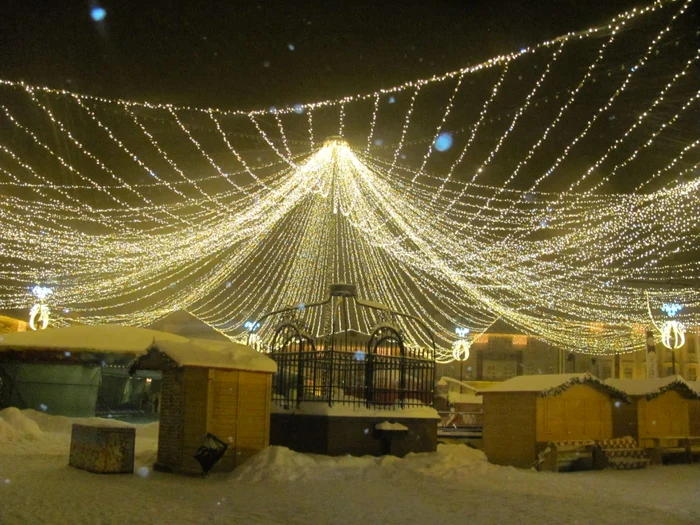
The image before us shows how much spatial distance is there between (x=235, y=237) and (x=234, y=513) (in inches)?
476

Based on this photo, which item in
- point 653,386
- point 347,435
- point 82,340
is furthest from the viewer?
point 82,340

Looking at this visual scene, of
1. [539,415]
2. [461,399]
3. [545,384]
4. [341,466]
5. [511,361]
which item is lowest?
[341,466]

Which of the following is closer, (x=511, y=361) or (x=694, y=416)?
(x=694, y=416)

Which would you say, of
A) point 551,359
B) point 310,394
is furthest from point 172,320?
point 310,394

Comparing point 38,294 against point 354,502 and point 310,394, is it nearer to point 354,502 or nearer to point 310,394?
point 310,394

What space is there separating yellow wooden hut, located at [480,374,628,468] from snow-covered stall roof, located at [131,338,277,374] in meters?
6.50

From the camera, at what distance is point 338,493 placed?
11422 millimetres

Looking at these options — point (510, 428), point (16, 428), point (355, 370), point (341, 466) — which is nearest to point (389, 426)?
point (355, 370)

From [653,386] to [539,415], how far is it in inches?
203

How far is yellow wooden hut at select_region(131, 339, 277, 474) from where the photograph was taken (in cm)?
1301

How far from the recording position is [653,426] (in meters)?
19.7

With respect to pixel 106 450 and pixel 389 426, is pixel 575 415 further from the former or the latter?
pixel 106 450

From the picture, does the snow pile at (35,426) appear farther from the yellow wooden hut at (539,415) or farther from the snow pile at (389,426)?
the yellow wooden hut at (539,415)

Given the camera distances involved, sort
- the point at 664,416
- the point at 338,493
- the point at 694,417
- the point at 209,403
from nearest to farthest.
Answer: the point at 338,493, the point at 209,403, the point at 664,416, the point at 694,417
